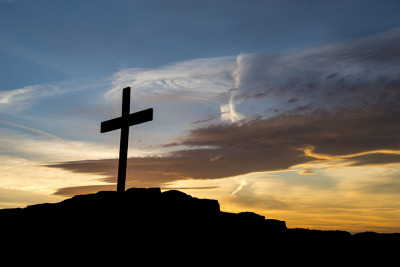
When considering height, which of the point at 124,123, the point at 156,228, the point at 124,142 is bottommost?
the point at 156,228

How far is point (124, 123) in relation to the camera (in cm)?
1377

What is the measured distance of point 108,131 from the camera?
14641mm

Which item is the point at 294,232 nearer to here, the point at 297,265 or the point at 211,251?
the point at 297,265

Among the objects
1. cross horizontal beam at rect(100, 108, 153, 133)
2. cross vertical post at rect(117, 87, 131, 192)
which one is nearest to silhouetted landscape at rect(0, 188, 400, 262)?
cross vertical post at rect(117, 87, 131, 192)

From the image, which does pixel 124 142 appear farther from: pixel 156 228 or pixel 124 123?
pixel 156 228

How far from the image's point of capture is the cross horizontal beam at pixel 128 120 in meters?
13.1

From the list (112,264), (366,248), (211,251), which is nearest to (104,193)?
(112,264)

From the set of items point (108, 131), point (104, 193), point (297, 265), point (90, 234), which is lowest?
point (297, 265)

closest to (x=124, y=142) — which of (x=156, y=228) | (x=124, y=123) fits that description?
(x=124, y=123)

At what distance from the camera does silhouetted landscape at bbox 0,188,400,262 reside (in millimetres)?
8773

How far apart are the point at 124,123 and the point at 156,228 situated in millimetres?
5662

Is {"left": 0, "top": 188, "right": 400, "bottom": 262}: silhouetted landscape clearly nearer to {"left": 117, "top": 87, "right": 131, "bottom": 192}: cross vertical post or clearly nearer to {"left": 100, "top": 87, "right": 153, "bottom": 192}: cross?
{"left": 117, "top": 87, "right": 131, "bottom": 192}: cross vertical post

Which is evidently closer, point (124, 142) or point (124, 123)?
point (124, 142)

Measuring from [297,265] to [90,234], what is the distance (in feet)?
17.3
